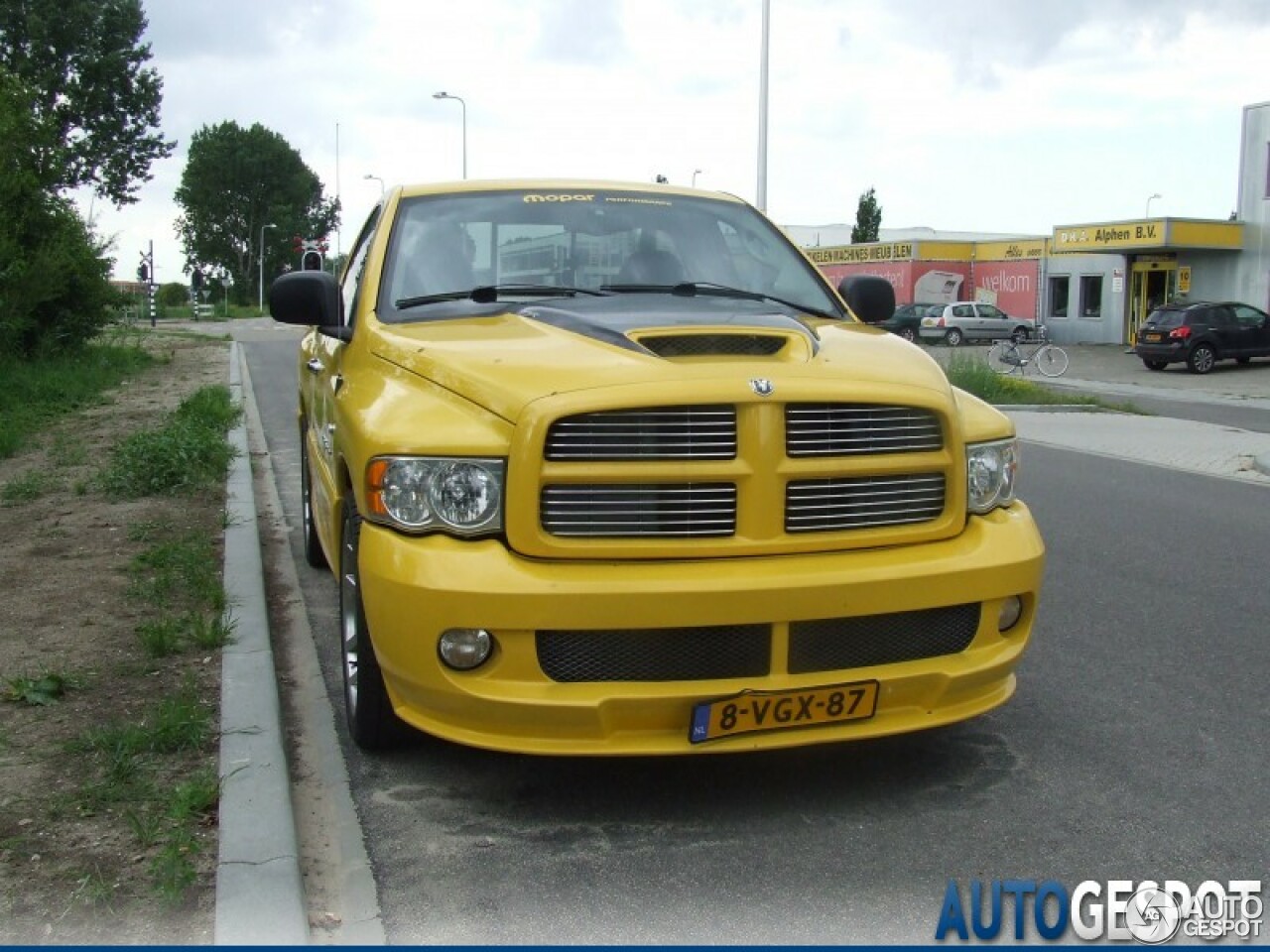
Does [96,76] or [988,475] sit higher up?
[96,76]

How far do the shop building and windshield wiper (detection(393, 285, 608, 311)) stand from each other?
94.1 ft

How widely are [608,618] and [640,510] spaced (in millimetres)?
316

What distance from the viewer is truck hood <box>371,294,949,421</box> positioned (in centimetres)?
376

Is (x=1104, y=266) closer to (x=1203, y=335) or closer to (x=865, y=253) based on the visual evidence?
(x=865, y=253)

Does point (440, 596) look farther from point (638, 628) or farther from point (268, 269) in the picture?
point (268, 269)

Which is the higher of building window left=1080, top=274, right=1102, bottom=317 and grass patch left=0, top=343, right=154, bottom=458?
building window left=1080, top=274, right=1102, bottom=317

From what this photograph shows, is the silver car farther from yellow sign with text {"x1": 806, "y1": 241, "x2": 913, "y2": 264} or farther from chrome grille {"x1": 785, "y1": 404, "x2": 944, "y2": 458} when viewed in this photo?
chrome grille {"x1": 785, "y1": 404, "x2": 944, "y2": 458}

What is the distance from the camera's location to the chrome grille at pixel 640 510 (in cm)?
364

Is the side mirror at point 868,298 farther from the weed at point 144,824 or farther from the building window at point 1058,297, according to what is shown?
the building window at point 1058,297

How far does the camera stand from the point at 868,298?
5.54m

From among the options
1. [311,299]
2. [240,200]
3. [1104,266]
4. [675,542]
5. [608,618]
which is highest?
[240,200]

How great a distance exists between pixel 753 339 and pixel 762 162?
25.7 m

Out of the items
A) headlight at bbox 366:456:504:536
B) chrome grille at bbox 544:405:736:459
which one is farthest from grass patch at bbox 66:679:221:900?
chrome grille at bbox 544:405:736:459

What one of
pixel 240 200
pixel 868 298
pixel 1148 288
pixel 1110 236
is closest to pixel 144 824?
pixel 868 298
